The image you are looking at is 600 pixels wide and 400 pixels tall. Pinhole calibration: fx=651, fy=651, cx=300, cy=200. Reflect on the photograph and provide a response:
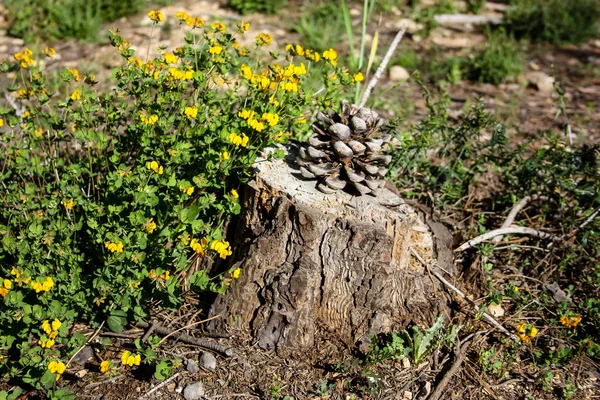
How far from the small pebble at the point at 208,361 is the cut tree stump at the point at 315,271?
169 millimetres

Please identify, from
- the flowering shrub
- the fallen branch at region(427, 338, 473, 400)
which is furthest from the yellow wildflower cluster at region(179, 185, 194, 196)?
the fallen branch at region(427, 338, 473, 400)

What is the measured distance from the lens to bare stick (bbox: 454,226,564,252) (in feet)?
12.2

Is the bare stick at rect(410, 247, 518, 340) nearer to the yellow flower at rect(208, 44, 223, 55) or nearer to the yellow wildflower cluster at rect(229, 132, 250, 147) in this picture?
the yellow wildflower cluster at rect(229, 132, 250, 147)

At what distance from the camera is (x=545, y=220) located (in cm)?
408

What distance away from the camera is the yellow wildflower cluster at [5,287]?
262 cm

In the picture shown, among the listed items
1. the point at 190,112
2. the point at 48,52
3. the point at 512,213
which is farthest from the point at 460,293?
the point at 48,52

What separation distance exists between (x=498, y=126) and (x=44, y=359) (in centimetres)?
271

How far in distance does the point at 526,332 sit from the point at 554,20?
4.88m

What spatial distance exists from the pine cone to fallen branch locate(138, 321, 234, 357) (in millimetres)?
896

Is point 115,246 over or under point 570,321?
over

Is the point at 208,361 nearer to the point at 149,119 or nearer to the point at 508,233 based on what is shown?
the point at 149,119

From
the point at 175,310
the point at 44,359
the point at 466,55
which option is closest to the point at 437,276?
the point at 175,310

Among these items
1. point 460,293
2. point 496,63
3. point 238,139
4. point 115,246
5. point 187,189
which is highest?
point 238,139

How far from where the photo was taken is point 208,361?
10.1ft
